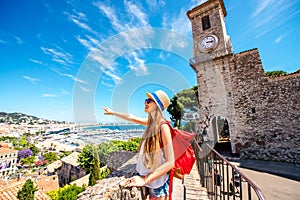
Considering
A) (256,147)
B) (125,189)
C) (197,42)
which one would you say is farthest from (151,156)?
(197,42)

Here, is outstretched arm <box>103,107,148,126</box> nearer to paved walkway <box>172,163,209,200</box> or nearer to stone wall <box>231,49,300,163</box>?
paved walkway <box>172,163,209,200</box>

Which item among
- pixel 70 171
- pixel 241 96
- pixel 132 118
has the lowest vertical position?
pixel 70 171

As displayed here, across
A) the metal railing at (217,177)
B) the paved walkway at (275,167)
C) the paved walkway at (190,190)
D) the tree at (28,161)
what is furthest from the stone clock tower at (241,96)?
the tree at (28,161)

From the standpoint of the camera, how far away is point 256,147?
8.44 metres

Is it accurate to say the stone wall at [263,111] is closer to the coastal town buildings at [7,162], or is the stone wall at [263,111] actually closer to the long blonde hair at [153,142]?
the long blonde hair at [153,142]

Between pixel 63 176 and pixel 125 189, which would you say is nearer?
pixel 125 189

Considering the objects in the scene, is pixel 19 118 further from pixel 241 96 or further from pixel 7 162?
pixel 241 96

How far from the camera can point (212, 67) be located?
10453mm

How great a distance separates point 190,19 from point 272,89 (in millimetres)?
8891

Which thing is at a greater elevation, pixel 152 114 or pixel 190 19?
pixel 190 19

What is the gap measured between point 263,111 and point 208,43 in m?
6.46

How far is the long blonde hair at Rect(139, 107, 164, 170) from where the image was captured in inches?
46.3

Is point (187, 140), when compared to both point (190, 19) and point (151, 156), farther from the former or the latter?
point (190, 19)

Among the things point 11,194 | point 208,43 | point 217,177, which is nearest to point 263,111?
point 208,43
